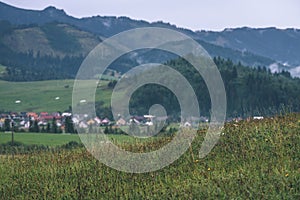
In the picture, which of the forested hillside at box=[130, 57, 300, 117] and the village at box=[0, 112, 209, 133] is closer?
the village at box=[0, 112, 209, 133]

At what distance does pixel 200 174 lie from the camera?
431 inches

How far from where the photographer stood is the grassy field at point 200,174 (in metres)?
9.67

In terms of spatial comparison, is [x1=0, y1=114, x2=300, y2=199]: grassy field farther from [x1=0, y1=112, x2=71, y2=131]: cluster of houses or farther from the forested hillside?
the forested hillside

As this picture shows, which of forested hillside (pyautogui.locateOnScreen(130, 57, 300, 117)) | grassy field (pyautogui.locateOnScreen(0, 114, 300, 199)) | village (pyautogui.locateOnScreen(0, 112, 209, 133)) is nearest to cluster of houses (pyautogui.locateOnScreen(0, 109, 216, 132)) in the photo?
village (pyautogui.locateOnScreen(0, 112, 209, 133))

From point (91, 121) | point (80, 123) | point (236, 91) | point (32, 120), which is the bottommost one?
point (32, 120)

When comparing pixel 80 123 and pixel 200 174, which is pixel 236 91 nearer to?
pixel 80 123

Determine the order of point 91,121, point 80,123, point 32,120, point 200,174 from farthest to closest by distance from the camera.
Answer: point 32,120
point 91,121
point 80,123
point 200,174

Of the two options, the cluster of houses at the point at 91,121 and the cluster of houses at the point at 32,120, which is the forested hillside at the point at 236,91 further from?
the cluster of houses at the point at 32,120

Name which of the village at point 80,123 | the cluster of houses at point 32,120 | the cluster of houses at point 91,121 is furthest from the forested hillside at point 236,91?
the village at point 80,123

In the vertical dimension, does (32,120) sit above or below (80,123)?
below

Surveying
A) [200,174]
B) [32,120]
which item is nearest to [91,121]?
[32,120]

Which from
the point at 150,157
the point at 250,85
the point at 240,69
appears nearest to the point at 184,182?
the point at 150,157

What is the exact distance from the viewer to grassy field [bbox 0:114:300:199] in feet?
31.7

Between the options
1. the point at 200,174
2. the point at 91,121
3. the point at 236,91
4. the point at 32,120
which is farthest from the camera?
the point at 236,91
